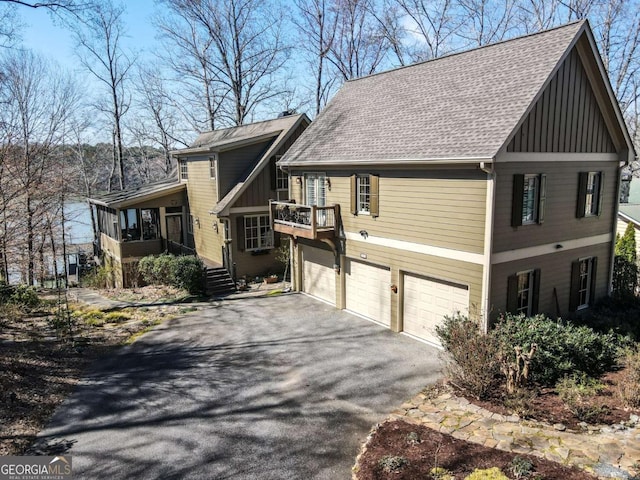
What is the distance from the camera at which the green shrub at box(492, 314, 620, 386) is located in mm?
10430

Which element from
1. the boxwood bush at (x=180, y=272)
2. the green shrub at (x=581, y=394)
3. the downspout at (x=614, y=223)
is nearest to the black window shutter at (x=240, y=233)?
the boxwood bush at (x=180, y=272)

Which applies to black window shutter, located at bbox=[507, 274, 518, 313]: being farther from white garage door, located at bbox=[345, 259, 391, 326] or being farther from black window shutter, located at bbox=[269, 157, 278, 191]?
black window shutter, located at bbox=[269, 157, 278, 191]

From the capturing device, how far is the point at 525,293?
42.9ft

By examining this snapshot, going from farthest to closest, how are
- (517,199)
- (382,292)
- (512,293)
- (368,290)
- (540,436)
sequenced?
1. (368,290)
2. (382,292)
3. (512,293)
4. (517,199)
5. (540,436)

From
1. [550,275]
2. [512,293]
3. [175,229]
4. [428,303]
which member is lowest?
[428,303]

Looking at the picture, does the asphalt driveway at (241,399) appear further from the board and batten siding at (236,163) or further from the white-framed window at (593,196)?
the board and batten siding at (236,163)

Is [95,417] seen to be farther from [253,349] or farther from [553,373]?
[553,373]

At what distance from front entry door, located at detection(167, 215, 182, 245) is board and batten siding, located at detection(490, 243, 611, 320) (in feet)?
62.0

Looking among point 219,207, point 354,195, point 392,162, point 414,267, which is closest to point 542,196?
point 414,267

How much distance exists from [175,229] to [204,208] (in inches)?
158

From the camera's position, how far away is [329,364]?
12.6 metres

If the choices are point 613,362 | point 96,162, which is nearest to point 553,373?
point 613,362

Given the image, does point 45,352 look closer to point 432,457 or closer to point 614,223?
point 432,457

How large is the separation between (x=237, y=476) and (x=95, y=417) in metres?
4.07
